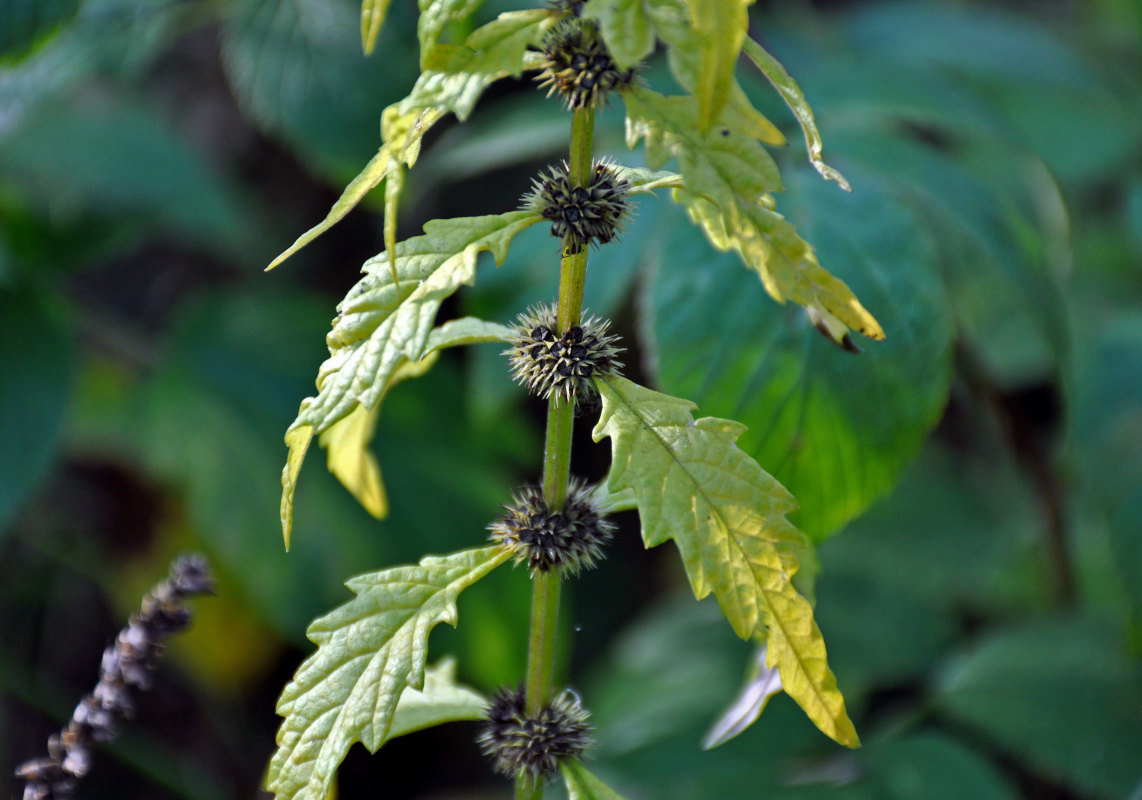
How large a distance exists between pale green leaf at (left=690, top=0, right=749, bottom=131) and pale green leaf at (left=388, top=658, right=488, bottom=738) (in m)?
0.55

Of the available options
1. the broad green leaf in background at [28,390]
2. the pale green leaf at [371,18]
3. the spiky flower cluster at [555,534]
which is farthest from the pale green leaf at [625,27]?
the broad green leaf in background at [28,390]

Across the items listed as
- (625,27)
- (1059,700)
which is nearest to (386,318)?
(625,27)

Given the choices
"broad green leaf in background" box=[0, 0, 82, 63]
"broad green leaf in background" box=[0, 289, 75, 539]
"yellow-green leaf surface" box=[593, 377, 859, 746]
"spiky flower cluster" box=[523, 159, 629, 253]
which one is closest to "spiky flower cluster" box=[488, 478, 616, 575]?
"yellow-green leaf surface" box=[593, 377, 859, 746]

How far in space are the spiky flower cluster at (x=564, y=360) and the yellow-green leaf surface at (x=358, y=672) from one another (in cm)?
16

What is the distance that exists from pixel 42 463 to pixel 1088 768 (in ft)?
5.93

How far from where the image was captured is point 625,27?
1.95 ft

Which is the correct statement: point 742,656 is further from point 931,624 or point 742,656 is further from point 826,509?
point 826,509

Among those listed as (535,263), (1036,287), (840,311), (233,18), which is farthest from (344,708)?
(233,18)

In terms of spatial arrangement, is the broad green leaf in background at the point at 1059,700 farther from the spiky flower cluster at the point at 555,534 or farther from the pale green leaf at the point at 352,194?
the pale green leaf at the point at 352,194

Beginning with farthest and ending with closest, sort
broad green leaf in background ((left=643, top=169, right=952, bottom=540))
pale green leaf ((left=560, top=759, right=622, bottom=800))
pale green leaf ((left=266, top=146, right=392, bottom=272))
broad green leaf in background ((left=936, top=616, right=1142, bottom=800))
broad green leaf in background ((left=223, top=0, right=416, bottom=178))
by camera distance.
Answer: broad green leaf in background ((left=223, top=0, right=416, bottom=178)), broad green leaf in background ((left=936, top=616, right=1142, bottom=800)), broad green leaf in background ((left=643, top=169, right=952, bottom=540)), pale green leaf ((left=560, top=759, right=622, bottom=800)), pale green leaf ((left=266, top=146, right=392, bottom=272))

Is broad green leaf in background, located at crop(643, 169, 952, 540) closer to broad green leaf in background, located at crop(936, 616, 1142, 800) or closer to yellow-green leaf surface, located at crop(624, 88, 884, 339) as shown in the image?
yellow-green leaf surface, located at crop(624, 88, 884, 339)

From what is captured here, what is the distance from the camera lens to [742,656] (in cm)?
181

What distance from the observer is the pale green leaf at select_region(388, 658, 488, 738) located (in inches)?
32.6

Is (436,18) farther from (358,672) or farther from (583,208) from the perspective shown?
(358,672)
